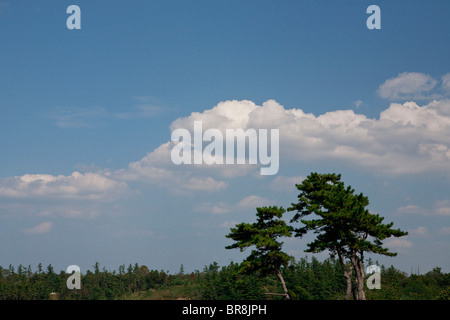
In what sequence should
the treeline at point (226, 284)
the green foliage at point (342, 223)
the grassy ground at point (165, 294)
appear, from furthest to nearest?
the grassy ground at point (165, 294) < the treeline at point (226, 284) < the green foliage at point (342, 223)

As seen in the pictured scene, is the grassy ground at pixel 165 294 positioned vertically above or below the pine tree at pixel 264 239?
below

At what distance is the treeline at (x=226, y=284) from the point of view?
7438cm

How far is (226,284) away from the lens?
3127 inches

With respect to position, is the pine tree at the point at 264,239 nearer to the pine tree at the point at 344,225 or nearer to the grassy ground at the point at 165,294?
the pine tree at the point at 344,225

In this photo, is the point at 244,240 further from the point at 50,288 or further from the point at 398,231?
the point at 50,288

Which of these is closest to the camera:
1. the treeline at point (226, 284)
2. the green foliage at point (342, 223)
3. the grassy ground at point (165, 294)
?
the green foliage at point (342, 223)

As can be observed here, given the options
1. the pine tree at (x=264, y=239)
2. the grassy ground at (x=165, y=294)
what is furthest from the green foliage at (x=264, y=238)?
the grassy ground at (x=165, y=294)

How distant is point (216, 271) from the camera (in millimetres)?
95625

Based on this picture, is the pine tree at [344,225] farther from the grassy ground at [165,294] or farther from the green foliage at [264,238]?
the grassy ground at [165,294]

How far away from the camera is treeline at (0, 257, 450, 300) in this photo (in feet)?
244

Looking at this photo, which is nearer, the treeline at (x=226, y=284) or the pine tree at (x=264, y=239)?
the pine tree at (x=264, y=239)

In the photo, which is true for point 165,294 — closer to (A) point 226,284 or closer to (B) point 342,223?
(A) point 226,284

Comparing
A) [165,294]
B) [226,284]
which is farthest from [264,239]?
[165,294]
